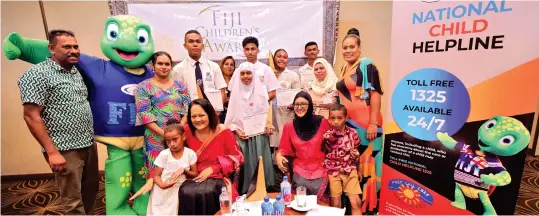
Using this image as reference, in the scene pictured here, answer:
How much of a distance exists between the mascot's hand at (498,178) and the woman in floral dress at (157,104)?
2000 mm

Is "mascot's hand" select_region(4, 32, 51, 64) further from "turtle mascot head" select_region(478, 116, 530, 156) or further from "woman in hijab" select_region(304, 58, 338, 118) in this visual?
"turtle mascot head" select_region(478, 116, 530, 156)

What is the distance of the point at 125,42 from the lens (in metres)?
2.22

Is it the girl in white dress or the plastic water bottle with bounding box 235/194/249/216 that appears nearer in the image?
the plastic water bottle with bounding box 235/194/249/216

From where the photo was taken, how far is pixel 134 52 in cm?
230

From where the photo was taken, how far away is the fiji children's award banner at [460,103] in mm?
1610

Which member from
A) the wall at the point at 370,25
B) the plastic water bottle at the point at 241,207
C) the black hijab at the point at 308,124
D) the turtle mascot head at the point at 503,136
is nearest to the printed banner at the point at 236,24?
the wall at the point at 370,25

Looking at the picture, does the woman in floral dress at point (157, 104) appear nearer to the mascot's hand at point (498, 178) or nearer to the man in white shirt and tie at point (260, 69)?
the man in white shirt and tie at point (260, 69)

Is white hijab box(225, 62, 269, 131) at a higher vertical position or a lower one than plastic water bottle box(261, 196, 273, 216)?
higher

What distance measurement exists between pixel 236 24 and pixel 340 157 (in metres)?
2.02

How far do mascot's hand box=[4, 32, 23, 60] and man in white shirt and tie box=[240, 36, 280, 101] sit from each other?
1.72m

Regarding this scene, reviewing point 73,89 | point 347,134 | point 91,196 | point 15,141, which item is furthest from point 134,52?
point 15,141

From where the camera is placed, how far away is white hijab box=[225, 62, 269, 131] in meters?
2.66

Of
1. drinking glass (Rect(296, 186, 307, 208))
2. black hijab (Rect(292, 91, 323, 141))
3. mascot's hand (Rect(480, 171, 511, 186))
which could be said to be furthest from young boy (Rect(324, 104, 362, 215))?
mascot's hand (Rect(480, 171, 511, 186))

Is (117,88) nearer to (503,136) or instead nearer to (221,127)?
(221,127)
